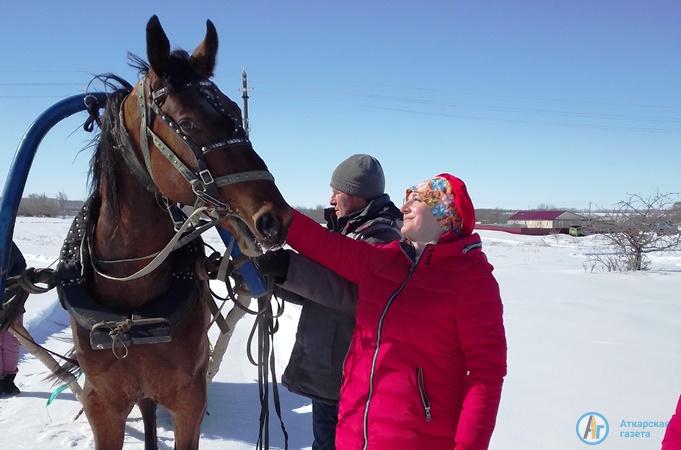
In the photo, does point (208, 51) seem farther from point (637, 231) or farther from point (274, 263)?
point (637, 231)

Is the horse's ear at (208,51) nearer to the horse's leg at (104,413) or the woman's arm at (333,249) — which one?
the woman's arm at (333,249)

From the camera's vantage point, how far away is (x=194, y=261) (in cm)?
219

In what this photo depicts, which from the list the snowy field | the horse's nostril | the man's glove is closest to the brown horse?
the horse's nostril

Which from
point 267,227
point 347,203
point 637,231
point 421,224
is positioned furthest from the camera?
point 637,231

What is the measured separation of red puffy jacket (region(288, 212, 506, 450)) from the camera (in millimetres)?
1472

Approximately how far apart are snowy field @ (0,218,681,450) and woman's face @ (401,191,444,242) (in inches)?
76.5

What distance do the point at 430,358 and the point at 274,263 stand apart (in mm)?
733

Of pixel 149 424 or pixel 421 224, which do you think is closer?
pixel 421 224

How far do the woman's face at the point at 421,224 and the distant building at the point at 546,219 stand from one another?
5737cm

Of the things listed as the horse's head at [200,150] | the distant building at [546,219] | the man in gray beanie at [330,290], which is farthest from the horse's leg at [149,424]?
the distant building at [546,219]

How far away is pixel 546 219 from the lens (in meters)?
58.6

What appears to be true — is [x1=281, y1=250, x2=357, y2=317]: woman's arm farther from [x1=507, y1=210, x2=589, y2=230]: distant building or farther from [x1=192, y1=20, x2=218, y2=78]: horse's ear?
[x1=507, y1=210, x2=589, y2=230]: distant building

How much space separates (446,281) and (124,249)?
4.25ft

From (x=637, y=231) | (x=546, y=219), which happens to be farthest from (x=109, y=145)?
(x=546, y=219)
